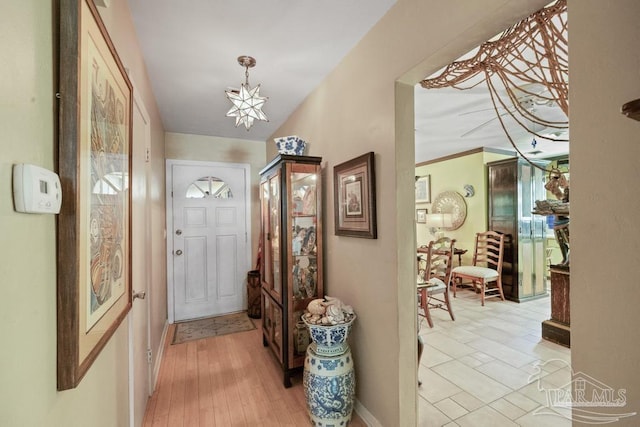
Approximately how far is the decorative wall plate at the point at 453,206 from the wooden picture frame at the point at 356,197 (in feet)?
12.4

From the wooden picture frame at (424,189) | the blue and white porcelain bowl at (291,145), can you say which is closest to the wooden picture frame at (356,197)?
the blue and white porcelain bowl at (291,145)

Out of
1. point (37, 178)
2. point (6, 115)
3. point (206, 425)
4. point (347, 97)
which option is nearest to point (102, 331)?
point (37, 178)

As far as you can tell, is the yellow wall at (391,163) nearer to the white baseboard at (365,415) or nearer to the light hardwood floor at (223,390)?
the white baseboard at (365,415)

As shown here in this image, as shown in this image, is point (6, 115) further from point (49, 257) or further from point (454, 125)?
point (454, 125)

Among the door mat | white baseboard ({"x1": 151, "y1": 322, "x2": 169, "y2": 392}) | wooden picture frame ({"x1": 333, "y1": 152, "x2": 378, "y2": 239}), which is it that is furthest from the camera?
the door mat

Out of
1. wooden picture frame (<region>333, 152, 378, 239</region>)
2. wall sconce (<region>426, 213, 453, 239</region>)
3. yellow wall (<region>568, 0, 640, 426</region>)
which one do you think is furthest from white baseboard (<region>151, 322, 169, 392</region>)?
wall sconce (<region>426, 213, 453, 239</region>)

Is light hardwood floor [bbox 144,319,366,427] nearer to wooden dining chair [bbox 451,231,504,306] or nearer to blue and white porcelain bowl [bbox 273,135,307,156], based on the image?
blue and white porcelain bowl [bbox 273,135,307,156]

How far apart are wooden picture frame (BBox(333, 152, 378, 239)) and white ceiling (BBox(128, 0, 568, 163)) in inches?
32.7

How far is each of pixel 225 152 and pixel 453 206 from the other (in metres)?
4.11

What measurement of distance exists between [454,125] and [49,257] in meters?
4.02

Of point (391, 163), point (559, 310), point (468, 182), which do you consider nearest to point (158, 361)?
point (391, 163)

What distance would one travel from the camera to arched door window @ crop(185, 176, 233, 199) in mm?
3818

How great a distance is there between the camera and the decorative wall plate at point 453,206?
5.06 m

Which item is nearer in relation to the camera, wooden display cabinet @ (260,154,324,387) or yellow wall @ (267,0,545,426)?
yellow wall @ (267,0,545,426)
